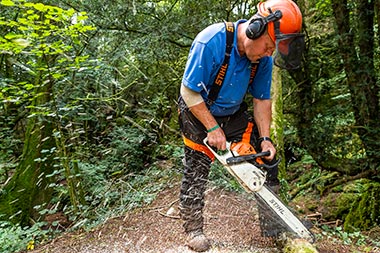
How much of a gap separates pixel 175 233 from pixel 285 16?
1930mm

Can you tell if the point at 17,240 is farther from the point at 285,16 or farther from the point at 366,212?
the point at 366,212

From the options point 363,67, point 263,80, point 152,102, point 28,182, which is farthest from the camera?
point 152,102

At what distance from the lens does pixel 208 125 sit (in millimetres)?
2195

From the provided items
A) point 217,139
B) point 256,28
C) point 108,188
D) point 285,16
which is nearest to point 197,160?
point 217,139

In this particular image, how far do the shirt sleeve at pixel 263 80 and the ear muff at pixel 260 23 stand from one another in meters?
0.33

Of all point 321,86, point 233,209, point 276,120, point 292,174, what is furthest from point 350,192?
point 233,209

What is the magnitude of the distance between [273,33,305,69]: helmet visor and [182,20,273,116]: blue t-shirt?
0.65 ft

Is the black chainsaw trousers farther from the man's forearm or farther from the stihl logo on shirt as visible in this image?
the stihl logo on shirt

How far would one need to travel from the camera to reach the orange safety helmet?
1.99m

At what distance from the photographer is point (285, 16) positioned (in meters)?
1.99

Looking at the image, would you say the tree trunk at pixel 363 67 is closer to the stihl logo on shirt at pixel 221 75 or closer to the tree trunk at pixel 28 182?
the stihl logo on shirt at pixel 221 75

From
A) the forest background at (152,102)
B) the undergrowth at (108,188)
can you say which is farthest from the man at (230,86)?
the undergrowth at (108,188)

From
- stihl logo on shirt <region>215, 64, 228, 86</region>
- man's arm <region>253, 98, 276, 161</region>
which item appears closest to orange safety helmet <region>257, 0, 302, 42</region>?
stihl logo on shirt <region>215, 64, 228, 86</region>

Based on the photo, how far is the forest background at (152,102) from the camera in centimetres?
377
